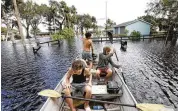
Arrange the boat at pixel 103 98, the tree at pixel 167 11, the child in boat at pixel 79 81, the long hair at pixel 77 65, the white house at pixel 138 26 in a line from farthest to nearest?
the white house at pixel 138 26 < the tree at pixel 167 11 < the long hair at pixel 77 65 < the child in boat at pixel 79 81 < the boat at pixel 103 98

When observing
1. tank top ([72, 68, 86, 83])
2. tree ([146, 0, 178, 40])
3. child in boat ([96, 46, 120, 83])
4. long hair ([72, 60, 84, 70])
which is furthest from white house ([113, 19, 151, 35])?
long hair ([72, 60, 84, 70])

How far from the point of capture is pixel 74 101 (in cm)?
557

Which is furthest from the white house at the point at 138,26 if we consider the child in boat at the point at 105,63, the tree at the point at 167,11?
the child in boat at the point at 105,63

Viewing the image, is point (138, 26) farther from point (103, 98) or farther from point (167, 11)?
point (103, 98)

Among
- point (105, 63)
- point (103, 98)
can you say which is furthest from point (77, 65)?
point (105, 63)

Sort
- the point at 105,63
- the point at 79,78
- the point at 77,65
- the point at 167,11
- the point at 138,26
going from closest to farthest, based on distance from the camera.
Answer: the point at 77,65, the point at 79,78, the point at 105,63, the point at 167,11, the point at 138,26

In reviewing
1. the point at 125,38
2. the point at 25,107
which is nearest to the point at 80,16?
the point at 125,38

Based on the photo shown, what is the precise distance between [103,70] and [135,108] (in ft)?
12.0

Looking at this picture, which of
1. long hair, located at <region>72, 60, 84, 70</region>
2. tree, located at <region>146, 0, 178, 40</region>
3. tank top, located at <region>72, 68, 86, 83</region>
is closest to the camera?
long hair, located at <region>72, 60, 84, 70</region>

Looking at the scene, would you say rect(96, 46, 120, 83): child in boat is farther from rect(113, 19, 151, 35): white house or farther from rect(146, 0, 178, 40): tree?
rect(113, 19, 151, 35): white house

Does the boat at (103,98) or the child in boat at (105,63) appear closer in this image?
the boat at (103,98)

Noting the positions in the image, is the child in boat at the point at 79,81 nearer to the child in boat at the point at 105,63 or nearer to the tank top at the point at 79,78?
the tank top at the point at 79,78

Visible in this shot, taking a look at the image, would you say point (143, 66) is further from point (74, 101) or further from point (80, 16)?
point (80, 16)

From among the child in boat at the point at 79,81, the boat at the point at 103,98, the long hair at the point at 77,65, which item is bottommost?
the boat at the point at 103,98
